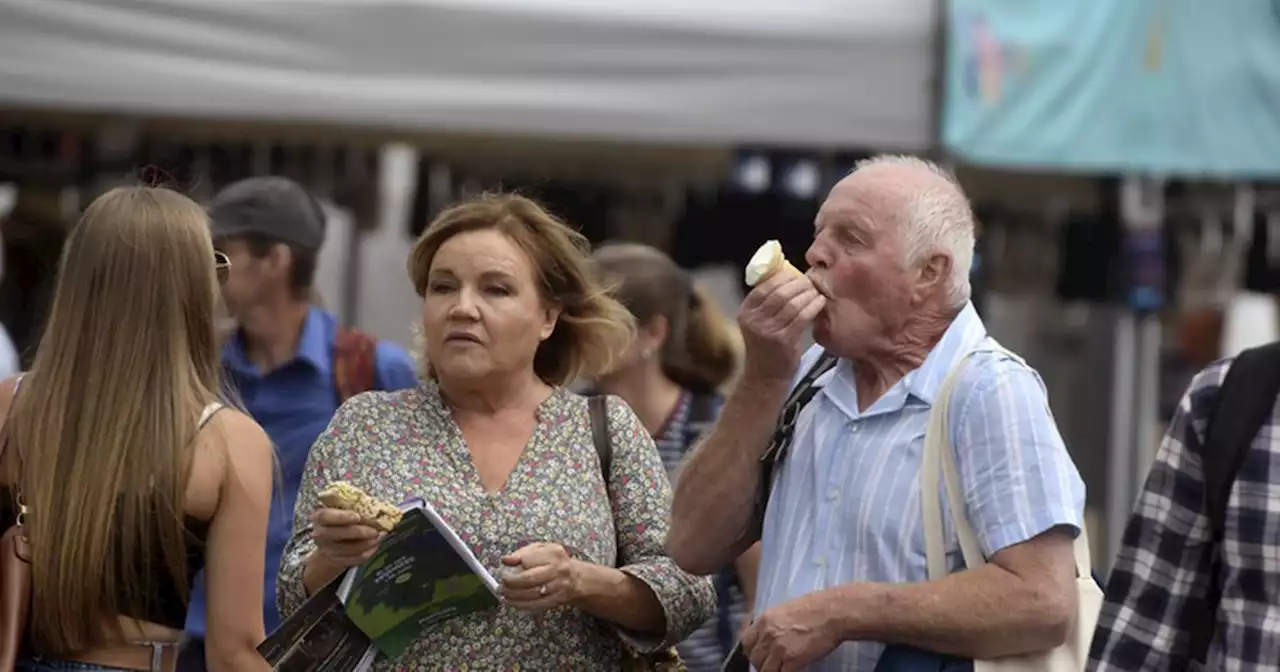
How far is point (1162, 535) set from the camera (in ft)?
8.09

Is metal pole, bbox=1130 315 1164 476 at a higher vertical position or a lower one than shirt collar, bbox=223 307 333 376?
lower

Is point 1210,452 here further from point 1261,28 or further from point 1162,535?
point 1261,28

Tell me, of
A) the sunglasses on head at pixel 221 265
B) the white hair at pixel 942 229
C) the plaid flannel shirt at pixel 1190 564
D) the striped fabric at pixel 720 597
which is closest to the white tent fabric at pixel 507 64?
the striped fabric at pixel 720 597

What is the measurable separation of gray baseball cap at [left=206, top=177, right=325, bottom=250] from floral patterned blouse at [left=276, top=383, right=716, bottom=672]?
1.58m

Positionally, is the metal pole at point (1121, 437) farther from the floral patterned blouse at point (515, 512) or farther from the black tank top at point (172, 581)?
the black tank top at point (172, 581)

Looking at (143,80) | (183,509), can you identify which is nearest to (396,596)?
(183,509)

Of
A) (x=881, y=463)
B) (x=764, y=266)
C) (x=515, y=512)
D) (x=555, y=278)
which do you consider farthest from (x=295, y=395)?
(x=881, y=463)

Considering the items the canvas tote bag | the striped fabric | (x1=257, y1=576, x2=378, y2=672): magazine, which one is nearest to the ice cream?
the canvas tote bag

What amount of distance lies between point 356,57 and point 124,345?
2530 mm

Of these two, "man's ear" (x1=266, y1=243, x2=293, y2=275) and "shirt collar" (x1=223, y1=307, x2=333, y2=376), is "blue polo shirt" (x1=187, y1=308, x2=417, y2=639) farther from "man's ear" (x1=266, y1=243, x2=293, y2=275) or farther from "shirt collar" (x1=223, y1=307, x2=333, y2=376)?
"man's ear" (x1=266, y1=243, x2=293, y2=275)

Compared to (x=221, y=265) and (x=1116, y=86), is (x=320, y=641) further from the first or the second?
(x=1116, y=86)

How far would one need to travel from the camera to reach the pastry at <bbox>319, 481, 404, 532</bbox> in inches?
117

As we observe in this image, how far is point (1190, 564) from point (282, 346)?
283cm

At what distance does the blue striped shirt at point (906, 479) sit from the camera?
276cm
